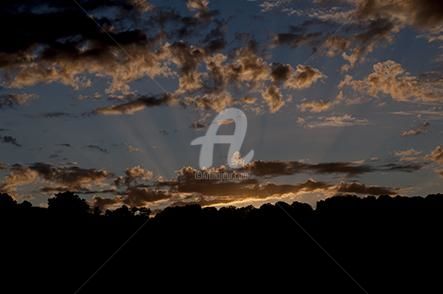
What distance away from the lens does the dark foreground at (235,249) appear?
48938 mm

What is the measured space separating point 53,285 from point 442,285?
3385 centimetres

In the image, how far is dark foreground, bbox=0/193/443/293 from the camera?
48.9 m

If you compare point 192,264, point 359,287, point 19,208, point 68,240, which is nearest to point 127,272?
point 192,264

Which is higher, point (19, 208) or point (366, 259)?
point (19, 208)

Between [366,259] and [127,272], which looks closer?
[127,272]

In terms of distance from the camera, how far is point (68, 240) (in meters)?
57.8

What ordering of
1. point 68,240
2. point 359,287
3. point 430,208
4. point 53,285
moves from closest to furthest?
point 359,287 → point 53,285 → point 68,240 → point 430,208

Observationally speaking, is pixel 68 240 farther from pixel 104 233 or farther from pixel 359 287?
pixel 359 287

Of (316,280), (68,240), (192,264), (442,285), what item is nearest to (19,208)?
(68,240)

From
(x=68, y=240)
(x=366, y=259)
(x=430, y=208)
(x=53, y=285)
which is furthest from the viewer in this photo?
(x=430, y=208)

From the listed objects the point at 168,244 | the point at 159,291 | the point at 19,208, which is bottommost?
the point at 159,291

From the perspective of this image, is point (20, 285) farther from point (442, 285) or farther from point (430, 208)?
point (430, 208)

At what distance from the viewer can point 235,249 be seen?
57.4 metres

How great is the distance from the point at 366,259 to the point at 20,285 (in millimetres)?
31916
